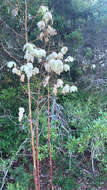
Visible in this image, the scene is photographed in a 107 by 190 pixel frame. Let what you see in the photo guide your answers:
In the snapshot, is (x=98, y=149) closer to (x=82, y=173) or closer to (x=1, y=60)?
(x=82, y=173)

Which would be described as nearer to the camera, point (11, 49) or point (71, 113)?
point (71, 113)

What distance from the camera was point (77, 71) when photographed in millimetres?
4637

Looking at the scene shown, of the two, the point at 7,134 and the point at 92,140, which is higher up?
the point at 7,134

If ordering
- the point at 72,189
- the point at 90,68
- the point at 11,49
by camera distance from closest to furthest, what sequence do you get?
the point at 72,189, the point at 11,49, the point at 90,68

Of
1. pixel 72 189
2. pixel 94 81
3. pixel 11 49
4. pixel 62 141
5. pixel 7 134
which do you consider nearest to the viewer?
pixel 72 189

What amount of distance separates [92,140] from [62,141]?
55 centimetres

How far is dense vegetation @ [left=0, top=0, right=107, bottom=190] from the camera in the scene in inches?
116

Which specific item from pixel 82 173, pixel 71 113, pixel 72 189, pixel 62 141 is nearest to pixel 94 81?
pixel 71 113

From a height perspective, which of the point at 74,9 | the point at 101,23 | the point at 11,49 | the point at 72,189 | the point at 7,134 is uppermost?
the point at 74,9

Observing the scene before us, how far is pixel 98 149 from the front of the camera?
310 cm

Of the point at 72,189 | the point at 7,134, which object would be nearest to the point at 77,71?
the point at 7,134

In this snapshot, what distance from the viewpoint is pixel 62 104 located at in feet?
13.3

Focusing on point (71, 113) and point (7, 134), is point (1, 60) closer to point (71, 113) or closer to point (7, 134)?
point (7, 134)

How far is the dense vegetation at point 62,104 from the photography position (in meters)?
2.95
